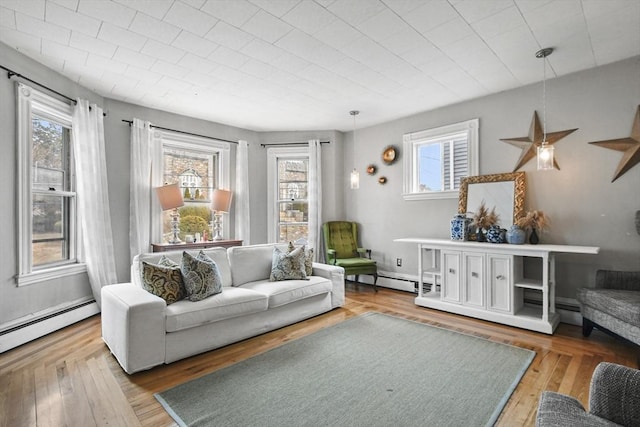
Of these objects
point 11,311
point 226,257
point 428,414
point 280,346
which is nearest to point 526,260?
point 428,414

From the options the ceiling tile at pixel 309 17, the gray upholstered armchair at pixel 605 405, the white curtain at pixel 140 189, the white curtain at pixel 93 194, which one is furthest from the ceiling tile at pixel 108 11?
the gray upholstered armchair at pixel 605 405

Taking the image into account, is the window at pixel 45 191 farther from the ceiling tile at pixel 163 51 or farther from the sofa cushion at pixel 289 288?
the sofa cushion at pixel 289 288

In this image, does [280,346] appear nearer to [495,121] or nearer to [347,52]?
[347,52]

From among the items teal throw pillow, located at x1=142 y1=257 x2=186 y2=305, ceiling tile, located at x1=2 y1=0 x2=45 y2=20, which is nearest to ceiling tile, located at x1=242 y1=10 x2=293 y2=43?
ceiling tile, located at x1=2 y1=0 x2=45 y2=20

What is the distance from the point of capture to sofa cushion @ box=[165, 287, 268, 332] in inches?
103

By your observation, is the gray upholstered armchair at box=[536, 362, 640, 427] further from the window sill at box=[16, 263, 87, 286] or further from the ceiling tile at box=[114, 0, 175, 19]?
the window sill at box=[16, 263, 87, 286]

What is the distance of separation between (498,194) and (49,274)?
5128mm

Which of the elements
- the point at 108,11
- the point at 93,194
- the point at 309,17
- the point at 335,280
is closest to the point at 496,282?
the point at 335,280

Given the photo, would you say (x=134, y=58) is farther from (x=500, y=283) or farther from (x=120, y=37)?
(x=500, y=283)

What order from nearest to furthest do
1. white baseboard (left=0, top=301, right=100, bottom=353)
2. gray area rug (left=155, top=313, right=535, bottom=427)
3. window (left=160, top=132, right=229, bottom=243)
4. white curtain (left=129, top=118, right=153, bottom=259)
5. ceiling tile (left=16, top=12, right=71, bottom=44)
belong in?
gray area rug (left=155, top=313, right=535, bottom=427), ceiling tile (left=16, top=12, right=71, bottom=44), white baseboard (left=0, top=301, right=100, bottom=353), white curtain (left=129, top=118, right=153, bottom=259), window (left=160, top=132, right=229, bottom=243)

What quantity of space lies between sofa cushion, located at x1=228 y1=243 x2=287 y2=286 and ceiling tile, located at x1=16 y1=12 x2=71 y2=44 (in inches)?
95.8

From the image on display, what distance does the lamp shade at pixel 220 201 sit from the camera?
5008 millimetres

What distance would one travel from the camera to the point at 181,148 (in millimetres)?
4980

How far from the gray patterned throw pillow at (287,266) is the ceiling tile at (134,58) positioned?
2387 millimetres
